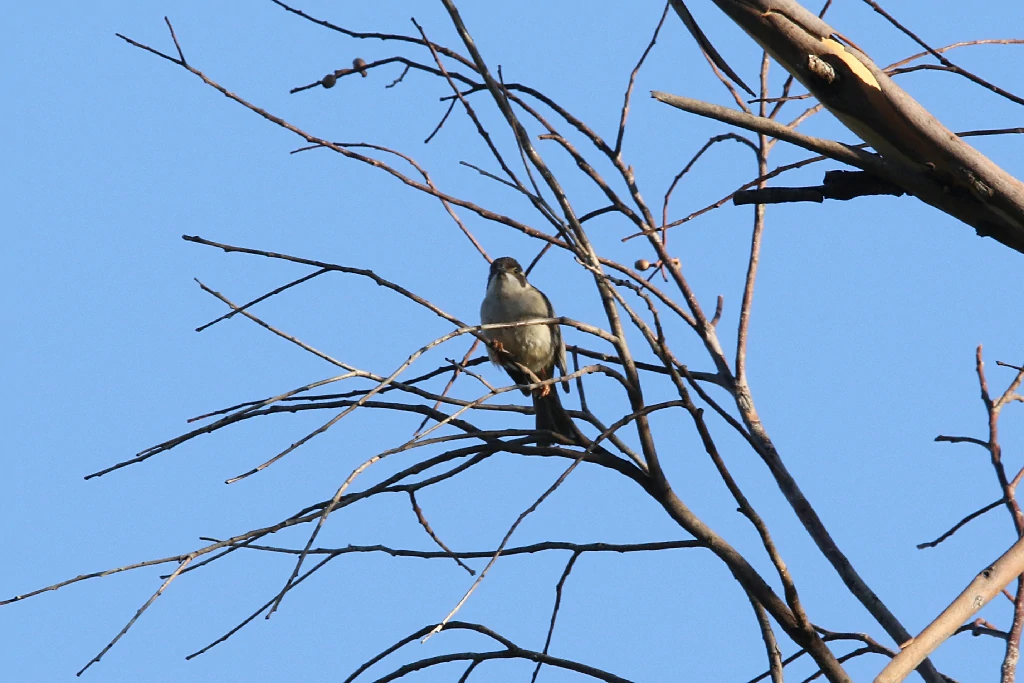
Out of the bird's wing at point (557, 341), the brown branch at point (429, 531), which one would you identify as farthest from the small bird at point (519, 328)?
the brown branch at point (429, 531)

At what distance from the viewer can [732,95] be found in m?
4.45

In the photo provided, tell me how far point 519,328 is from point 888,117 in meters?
3.37

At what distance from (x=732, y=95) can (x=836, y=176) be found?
52.7 inches

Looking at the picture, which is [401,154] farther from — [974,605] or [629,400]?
[974,605]

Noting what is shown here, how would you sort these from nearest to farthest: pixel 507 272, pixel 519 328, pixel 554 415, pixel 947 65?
1. pixel 947 65
2. pixel 554 415
3. pixel 519 328
4. pixel 507 272

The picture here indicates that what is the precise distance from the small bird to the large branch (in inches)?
128

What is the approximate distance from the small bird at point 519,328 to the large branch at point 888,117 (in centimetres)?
326

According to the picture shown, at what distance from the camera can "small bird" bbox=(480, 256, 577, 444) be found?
21.3 ft

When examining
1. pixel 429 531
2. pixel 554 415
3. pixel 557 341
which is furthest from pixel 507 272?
pixel 429 531

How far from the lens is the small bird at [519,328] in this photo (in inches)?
256

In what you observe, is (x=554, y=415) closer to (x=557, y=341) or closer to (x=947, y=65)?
(x=557, y=341)

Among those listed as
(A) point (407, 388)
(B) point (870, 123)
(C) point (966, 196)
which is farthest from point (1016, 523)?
(A) point (407, 388)

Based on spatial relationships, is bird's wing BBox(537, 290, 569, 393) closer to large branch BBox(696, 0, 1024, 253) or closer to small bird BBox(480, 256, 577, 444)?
small bird BBox(480, 256, 577, 444)

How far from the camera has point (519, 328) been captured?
6.32 metres
